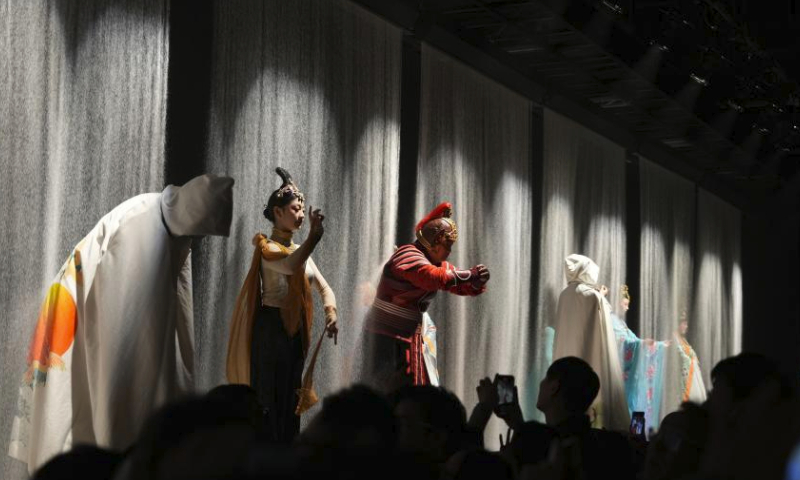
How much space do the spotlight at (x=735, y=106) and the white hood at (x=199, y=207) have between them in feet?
28.9

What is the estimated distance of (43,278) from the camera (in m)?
4.80

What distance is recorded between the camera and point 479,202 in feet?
28.4

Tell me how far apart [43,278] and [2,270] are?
185 millimetres

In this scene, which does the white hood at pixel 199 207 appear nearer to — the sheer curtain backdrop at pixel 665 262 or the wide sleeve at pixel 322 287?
the wide sleeve at pixel 322 287

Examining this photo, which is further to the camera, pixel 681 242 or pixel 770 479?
pixel 681 242

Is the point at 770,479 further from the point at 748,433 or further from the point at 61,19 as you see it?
the point at 61,19

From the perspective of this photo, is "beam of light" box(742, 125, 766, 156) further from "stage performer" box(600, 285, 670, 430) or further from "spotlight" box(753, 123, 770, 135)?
"stage performer" box(600, 285, 670, 430)

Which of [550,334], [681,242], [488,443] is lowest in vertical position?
[488,443]

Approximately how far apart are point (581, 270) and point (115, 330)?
5908 millimetres

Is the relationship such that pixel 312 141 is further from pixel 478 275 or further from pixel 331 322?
pixel 478 275

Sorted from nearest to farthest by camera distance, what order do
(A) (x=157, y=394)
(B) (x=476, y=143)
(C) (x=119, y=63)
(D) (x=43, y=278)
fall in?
1. (A) (x=157, y=394)
2. (D) (x=43, y=278)
3. (C) (x=119, y=63)
4. (B) (x=476, y=143)

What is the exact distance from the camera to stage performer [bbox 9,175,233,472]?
14.4 ft

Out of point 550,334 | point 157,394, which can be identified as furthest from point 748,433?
point 550,334

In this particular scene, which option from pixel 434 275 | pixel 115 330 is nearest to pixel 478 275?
pixel 434 275
